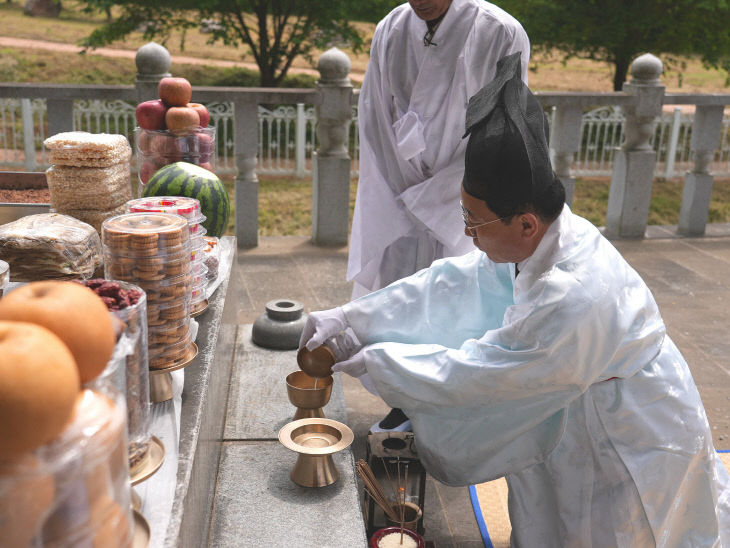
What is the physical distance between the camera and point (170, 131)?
3.49 m

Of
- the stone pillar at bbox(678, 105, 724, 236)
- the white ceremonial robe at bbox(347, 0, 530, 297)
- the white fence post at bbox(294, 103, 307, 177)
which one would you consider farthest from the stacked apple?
the white fence post at bbox(294, 103, 307, 177)

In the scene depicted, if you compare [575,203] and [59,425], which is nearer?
[59,425]

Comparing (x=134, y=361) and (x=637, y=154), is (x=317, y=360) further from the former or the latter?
(x=637, y=154)

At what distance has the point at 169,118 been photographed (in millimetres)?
3434

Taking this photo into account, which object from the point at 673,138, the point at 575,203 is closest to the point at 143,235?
the point at 575,203

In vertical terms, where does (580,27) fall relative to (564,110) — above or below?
above

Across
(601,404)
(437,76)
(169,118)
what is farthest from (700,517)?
(169,118)

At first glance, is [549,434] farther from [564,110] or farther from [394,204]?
[564,110]

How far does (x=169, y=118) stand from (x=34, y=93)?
12.2 feet

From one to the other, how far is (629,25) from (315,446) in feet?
42.7

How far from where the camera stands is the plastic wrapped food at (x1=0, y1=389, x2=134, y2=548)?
1.19 metres

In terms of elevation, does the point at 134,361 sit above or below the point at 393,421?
above

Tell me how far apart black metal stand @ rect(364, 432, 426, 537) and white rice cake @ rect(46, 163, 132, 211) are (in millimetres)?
1375

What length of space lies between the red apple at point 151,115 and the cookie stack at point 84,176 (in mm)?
616
